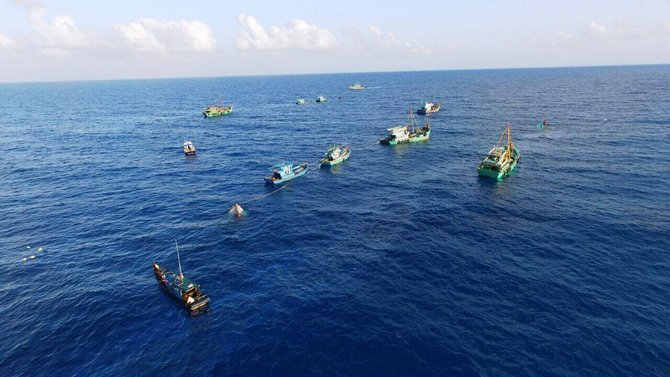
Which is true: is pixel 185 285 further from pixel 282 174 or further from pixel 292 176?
pixel 292 176

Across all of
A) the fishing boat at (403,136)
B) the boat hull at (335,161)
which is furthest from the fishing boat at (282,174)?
the fishing boat at (403,136)

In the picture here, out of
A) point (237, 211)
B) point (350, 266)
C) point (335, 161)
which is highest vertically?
point (335, 161)

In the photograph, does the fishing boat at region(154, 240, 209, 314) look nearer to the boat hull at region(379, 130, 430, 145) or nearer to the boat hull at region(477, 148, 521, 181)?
the boat hull at region(477, 148, 521, 181)

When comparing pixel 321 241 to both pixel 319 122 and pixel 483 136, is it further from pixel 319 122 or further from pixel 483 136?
pixel 319 122

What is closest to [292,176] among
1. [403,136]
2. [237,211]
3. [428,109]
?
[237,211]

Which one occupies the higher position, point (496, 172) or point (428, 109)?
point (428, 109)
